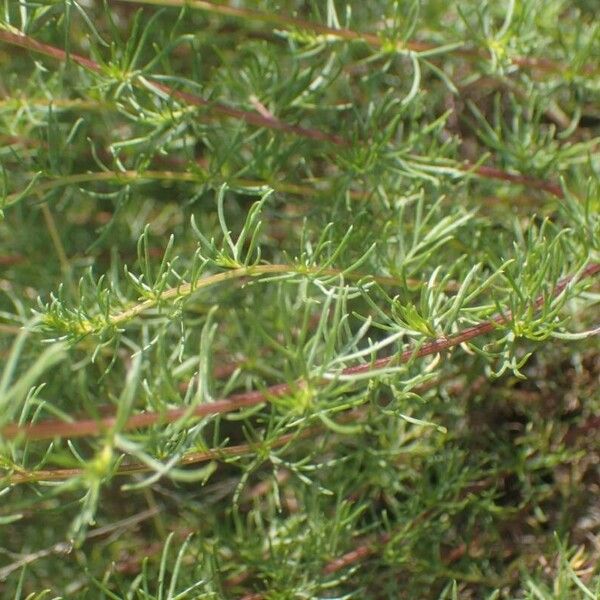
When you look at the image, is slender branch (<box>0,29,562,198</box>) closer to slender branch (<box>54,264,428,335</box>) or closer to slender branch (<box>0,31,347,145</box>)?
slender branch (<box>0,31,347,145</box>)

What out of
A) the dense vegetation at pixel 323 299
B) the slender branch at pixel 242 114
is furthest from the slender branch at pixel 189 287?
the slender branch at pixel 242 114

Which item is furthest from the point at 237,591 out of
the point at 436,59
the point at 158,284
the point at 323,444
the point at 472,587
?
the point at 436,59

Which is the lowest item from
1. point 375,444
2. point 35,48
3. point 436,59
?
point 375,444

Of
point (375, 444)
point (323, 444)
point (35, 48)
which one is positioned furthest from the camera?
point (375, 444)

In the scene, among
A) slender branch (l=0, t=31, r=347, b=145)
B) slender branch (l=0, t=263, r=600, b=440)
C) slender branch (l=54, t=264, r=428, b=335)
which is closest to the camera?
slender branch (l=0, t=263, r=600, b=440)

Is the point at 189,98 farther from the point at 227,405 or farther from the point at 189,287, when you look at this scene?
the point at 227,405

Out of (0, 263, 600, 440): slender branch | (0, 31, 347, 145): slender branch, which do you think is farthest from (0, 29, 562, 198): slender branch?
(0, 263, 600, 440): slender branch

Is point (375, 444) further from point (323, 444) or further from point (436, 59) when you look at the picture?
point (436, 59)
